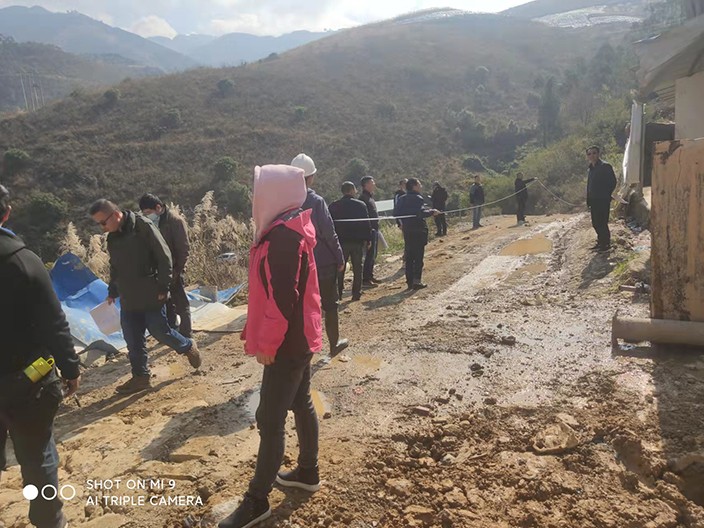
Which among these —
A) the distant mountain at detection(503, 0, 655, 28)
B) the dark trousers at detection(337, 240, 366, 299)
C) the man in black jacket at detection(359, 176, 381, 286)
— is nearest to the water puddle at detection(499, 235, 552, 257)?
the man in black jacket at detection(359, 176, 381, 286)

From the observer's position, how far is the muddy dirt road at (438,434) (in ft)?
7.92

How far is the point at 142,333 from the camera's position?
14.0ft

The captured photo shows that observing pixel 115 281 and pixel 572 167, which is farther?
pixel 572 167

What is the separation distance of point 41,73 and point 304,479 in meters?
111

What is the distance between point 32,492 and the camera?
2.21m

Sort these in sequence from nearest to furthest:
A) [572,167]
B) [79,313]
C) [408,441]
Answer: [408,441], [79,313], [572,167]

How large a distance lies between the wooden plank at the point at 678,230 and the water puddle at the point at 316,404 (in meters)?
2.63

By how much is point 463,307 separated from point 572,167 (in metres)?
20.0

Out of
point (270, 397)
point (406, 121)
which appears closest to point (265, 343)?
point (270, 397)

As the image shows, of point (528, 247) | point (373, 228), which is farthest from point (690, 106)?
point (373, 228)

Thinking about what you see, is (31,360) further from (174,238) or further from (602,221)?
(602,221)

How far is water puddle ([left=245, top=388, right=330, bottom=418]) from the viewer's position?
3.53m

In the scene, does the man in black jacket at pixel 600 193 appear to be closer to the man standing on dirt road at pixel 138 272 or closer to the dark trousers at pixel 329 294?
the dark trousers at pixel 329 294

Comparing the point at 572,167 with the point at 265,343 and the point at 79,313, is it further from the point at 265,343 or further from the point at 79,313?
the point at 265,343
